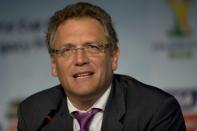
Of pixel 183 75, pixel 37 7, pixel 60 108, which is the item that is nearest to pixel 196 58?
pixel 183 75

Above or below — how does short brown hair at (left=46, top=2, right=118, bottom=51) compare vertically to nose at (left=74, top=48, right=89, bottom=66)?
above

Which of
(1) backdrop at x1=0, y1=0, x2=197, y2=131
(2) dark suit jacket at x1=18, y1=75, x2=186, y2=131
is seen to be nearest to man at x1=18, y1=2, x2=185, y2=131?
(2) dark suit jacket at x1=18, y1=75, x2=186, y2=131

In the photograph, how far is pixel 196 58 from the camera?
128 inches

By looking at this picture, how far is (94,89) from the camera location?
67.4 inches

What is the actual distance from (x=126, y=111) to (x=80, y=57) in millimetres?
272

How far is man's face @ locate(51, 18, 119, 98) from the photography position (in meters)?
1.66

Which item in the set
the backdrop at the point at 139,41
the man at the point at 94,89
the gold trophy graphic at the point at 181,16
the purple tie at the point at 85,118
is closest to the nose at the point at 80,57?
the man at the point at 94,89

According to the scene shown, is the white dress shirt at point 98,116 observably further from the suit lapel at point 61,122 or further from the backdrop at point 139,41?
the backdrop at point 139,41

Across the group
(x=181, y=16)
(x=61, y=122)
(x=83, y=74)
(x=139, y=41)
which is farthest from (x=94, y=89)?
(x=181, y=16)

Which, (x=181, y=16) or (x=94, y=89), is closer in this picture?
(x=94, y=89)

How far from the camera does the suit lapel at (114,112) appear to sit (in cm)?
171

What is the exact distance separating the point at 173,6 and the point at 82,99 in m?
1.67

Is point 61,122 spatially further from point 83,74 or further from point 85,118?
point 83,74

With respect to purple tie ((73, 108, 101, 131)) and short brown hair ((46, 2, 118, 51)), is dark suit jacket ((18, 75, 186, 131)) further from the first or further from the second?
short brown hair ((46, 2, 118, 51))
